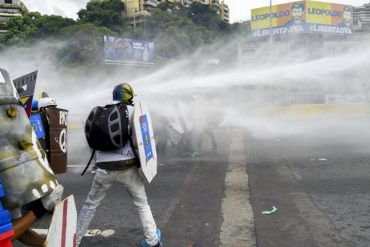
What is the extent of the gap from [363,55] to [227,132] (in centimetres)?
662

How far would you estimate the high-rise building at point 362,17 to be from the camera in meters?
61.6

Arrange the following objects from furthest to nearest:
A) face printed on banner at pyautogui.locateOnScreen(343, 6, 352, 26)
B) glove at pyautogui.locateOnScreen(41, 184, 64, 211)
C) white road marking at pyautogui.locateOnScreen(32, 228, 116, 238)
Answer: face printed on banner at pyautogui.locateOnScreen(343, 6, 352, 26), white road marking at pyautogui.locateOnScreen(32, 228, 116, 238), glove at pyautogui.locateOnScreen(41, 184, 64, 211)

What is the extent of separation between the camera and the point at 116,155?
373 centimetres

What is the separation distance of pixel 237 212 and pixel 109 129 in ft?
6.98

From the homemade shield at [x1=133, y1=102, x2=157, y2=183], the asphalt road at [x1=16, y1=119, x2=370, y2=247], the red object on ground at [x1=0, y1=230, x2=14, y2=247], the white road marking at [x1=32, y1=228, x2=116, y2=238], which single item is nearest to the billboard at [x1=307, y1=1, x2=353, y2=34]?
the asphalt road at [x1=16, y1=119, x2=370, y2=247]

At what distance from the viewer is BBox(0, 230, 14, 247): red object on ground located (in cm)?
175

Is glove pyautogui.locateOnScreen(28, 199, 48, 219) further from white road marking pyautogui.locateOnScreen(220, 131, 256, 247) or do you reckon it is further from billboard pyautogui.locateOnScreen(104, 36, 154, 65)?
billboard pyautogui.locateOnScreen(104, 36, 154, 65)

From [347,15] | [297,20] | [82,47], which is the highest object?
[347,15]

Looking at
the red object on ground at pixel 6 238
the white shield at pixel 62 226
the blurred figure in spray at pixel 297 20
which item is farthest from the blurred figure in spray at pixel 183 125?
the blurred figure in spray at pixel 297 20

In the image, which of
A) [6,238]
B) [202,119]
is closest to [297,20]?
[202,119]

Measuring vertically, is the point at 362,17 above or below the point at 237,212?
above

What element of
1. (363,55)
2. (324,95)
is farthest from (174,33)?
(363,55)

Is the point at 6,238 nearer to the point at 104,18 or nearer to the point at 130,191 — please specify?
the point at 130,191

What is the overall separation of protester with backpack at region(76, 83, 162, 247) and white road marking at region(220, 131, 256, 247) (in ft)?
2.73
